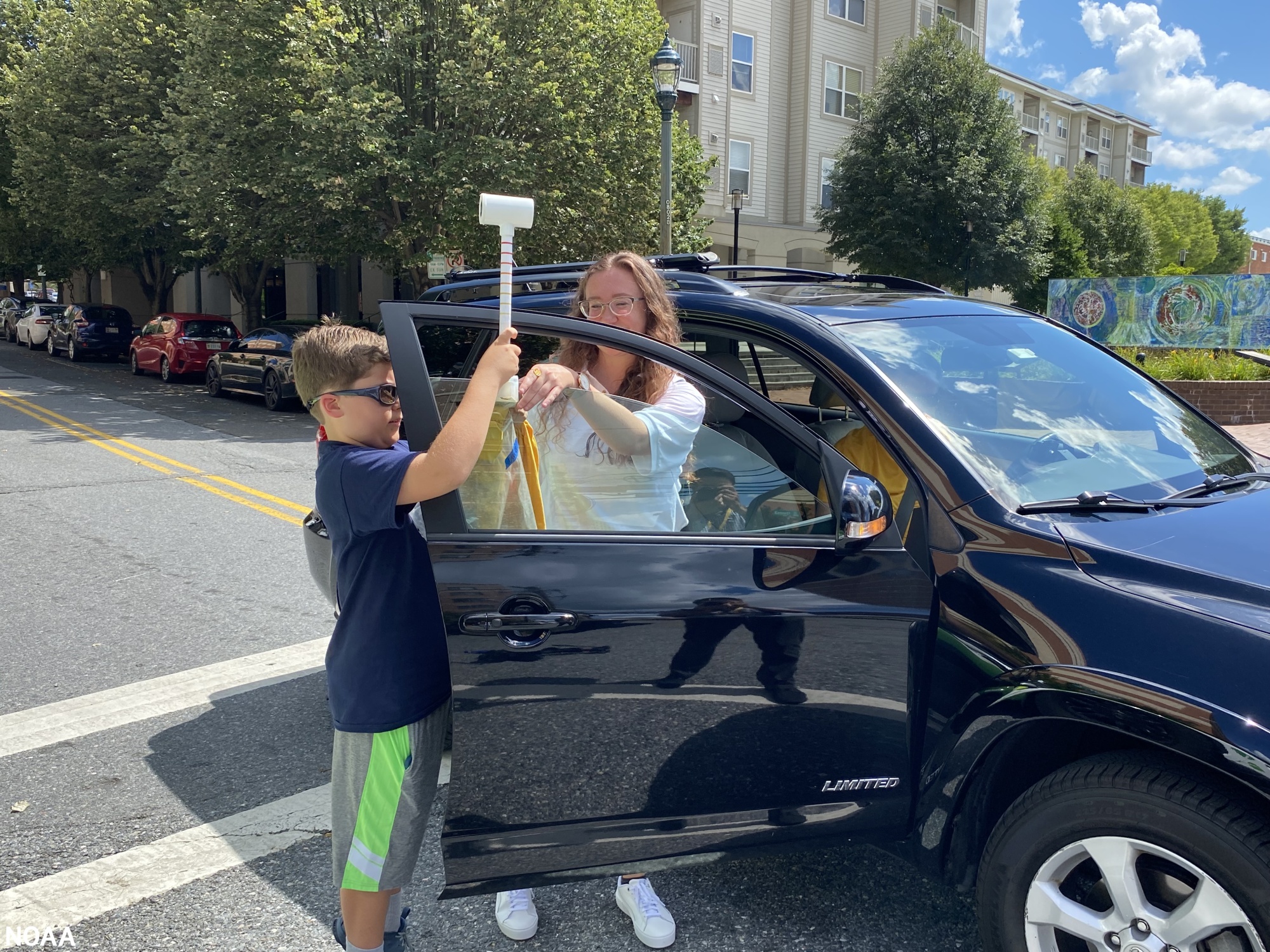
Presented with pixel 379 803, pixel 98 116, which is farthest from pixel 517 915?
pixel 98 116

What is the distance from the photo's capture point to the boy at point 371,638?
222cm

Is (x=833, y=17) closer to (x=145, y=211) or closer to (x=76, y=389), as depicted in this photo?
(x=145, y=211)

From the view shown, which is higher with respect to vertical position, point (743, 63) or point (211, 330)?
point (743, 63)

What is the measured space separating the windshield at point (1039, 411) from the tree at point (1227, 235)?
279ft

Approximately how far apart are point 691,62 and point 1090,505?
32114 millimetres

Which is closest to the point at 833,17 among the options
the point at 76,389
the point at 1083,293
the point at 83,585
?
the point at 1083,293

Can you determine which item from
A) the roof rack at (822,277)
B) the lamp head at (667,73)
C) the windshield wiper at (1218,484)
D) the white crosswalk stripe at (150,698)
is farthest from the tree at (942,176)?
the windshield wiper at (1218,484)

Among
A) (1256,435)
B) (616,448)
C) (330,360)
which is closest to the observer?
(330,360)

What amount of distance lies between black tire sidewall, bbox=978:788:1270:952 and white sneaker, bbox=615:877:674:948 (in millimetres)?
812

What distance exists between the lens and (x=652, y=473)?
257 centimetres

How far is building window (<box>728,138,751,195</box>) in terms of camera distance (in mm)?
33531

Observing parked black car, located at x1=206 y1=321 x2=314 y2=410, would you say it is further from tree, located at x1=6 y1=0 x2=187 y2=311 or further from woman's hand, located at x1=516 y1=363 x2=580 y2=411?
woman's hand, located at x1=516 y1=363 x2=580 y2=411

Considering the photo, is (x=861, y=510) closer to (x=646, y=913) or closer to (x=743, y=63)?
(x=646, y=913)

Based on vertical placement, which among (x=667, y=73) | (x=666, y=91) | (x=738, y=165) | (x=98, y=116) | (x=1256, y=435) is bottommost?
(x=1256, y=435)
